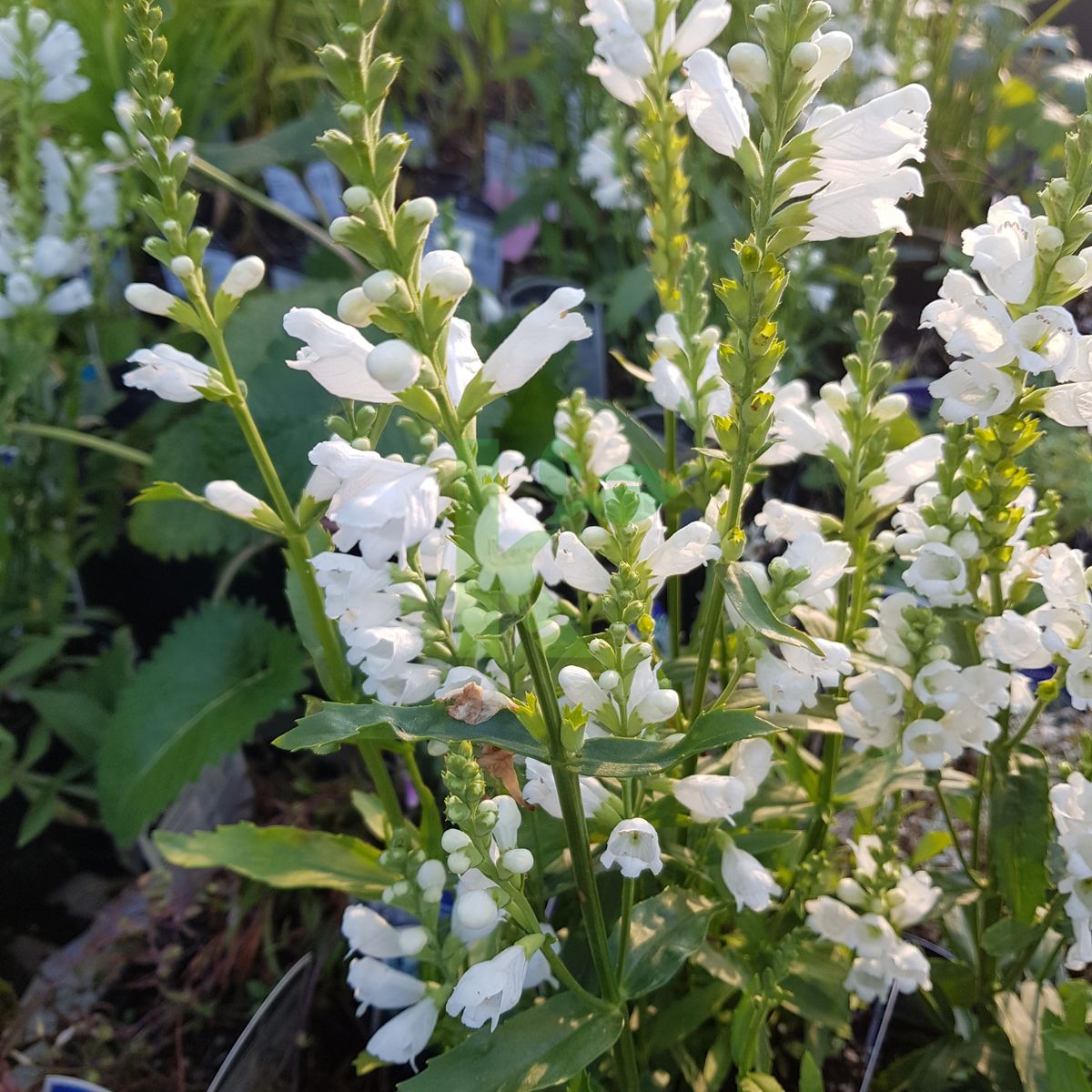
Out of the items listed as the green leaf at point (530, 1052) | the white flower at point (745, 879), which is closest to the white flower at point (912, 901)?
the white flower at point (745, 879)

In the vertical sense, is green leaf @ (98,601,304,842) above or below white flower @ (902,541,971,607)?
below

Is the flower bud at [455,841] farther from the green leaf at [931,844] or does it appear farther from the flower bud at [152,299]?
the green leaf at [931,844]

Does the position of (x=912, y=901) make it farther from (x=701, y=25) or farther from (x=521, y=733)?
(x=701, y=25)

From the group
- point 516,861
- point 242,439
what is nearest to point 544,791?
point 516,861

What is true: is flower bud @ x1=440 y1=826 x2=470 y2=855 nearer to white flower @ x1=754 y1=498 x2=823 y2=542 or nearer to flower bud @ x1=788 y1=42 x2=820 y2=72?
white flower @ x1=754 y1=498 x2=823 y2=542

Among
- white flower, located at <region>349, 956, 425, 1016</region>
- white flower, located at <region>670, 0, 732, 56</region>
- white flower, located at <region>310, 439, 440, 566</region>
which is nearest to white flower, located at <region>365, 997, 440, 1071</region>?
white flower, located at <region>349, 956, 425, 1016</region>

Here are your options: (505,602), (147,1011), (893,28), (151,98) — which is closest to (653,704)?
(505,602)

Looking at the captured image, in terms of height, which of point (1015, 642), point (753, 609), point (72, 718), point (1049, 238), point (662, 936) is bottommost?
point (72, 718)
